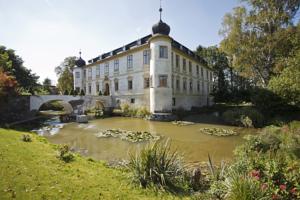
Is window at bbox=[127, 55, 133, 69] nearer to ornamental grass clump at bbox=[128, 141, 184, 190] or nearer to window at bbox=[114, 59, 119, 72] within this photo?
window at bbox=[114, 59, 119, 72]

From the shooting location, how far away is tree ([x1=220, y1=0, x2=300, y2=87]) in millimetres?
20344

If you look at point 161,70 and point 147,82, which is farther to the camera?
point 147,82

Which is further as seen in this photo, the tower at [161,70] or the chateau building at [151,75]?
the chateau building at [151,75]

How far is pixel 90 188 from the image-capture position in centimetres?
475

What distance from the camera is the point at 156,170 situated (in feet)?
17.1

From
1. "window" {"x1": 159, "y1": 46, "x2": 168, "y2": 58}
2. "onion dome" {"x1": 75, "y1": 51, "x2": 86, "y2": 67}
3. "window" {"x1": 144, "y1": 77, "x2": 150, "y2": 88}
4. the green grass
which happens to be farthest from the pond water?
"onion dome" {"x1": 75, "y1": 51, "x2": 86, "y2": 67}

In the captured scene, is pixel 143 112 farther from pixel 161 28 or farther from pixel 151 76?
pixel 161 28

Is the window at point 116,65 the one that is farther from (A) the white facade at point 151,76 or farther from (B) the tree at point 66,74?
(B) the tree at point 66,74

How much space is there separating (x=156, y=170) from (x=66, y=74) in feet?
153

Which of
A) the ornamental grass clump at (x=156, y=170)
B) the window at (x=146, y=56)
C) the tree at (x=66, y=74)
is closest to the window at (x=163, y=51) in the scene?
the window at (x=146, y=56)

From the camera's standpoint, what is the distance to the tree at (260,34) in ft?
66.7

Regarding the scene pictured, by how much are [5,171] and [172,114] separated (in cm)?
1906

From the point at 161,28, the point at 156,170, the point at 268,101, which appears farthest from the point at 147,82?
the point at 156,170

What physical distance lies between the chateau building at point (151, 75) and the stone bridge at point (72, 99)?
1499 mm
